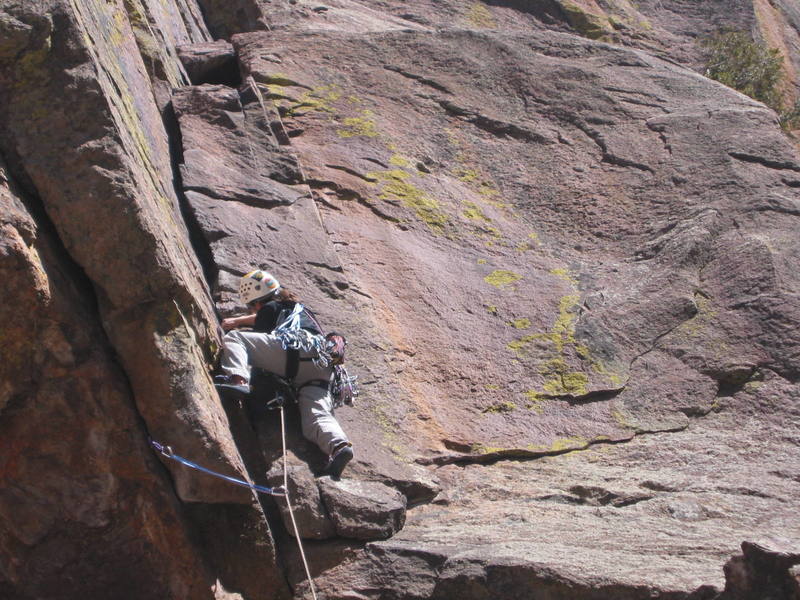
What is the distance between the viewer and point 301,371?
28.2 ft

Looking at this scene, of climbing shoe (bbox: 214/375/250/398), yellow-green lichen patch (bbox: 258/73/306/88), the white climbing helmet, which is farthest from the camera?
yellow-green lichen patch (bbox: 258/73/306/88)

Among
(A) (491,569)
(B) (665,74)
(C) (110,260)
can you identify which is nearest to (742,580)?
(A) (491,569)

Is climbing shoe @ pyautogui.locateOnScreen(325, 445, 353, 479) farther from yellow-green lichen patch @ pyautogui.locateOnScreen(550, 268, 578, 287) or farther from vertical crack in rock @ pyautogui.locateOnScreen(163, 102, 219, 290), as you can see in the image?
yellow-green lichen patch @ pyautogui.locateOnScreen(550, 268, 578, 287)

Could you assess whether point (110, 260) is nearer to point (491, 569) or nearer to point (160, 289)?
point (160, 289)

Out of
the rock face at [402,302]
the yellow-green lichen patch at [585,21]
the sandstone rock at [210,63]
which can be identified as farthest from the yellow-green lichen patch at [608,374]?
the yellow-green lichen patch at [585,21]

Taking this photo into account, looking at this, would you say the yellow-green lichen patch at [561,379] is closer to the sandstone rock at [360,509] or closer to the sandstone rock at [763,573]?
the sandstone rock at [360,509]

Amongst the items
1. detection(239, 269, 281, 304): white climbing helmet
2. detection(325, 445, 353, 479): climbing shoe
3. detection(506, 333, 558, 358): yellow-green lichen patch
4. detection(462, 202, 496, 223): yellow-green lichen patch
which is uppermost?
detection(239, 269, 281, 304): white climbing helmet

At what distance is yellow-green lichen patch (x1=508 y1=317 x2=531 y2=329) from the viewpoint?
1111 centimetres

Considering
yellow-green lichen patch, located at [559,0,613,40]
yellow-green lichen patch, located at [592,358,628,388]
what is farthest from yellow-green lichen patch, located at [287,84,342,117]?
yellow-green lichen patch, located at [559,0,613,40]

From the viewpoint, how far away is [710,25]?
22016 mm

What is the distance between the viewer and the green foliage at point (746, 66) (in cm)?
2041

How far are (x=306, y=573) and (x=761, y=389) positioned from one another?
5290 mm

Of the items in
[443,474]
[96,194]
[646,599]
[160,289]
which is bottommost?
[443,474]

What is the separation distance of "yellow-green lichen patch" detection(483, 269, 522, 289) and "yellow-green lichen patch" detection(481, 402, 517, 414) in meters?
2.00
